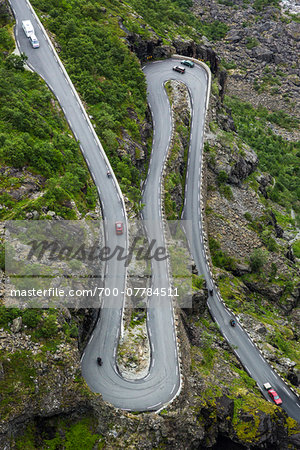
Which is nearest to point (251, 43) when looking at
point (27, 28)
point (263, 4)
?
point (263, 4)

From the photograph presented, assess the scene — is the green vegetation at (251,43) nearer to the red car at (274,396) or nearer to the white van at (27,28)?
the white van at (27,28)

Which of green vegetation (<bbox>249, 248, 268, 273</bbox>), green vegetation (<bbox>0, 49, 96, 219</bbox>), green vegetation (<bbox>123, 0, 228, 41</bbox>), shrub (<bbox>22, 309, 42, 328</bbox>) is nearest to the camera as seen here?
shrub (<bbox>22, 309, 42, 328</bbox>)

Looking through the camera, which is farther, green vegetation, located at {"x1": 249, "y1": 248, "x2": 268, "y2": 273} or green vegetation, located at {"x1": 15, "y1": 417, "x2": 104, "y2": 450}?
green vegetation, located at {"x1": 249, "y1": 248, "x2": 268, "y2": 273}

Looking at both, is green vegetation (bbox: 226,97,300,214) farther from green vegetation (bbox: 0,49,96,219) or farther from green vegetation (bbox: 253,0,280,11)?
green vegetation (bbox: 0,49,96,219)

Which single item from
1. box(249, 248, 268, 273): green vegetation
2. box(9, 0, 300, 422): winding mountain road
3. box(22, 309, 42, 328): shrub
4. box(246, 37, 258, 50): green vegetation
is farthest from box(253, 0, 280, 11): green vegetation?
box(22, 309, 42, 328): shrub

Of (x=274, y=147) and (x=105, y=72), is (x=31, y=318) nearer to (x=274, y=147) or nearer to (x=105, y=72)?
(x=105, y=72)

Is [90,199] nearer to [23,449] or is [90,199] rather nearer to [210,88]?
[23,449]
